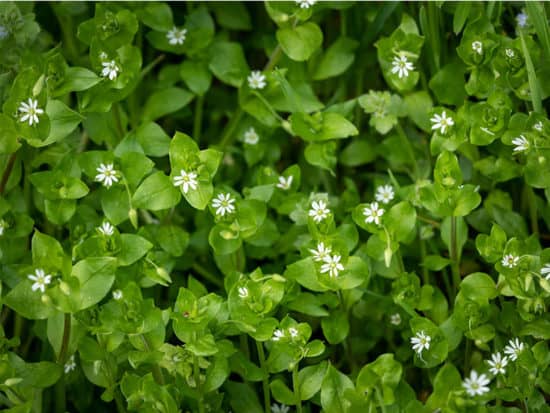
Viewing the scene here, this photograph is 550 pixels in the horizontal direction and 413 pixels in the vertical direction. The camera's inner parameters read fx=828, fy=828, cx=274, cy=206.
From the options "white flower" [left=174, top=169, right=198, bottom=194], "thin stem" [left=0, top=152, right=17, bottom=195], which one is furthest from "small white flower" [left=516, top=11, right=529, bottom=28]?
"thin stem" [left=0, top=152, right=17, bottom=195]

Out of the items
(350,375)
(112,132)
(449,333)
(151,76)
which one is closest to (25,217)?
(112,132)

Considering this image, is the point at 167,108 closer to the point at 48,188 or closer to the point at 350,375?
the point at 48,188

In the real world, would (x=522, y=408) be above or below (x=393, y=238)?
below

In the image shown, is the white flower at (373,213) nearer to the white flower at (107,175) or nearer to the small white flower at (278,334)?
the small white flower at (278,334)

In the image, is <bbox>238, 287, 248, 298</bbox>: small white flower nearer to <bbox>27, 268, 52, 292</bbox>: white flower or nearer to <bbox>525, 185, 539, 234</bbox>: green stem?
<bbox>27, 268, 52, 292</bbox>: white flower

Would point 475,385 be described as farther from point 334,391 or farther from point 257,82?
point 257,82

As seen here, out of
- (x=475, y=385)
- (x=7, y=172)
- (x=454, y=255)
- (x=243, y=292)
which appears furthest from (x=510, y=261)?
(x=7, y=172)

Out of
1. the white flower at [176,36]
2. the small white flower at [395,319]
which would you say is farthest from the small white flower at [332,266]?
the white flower at [176,36]
